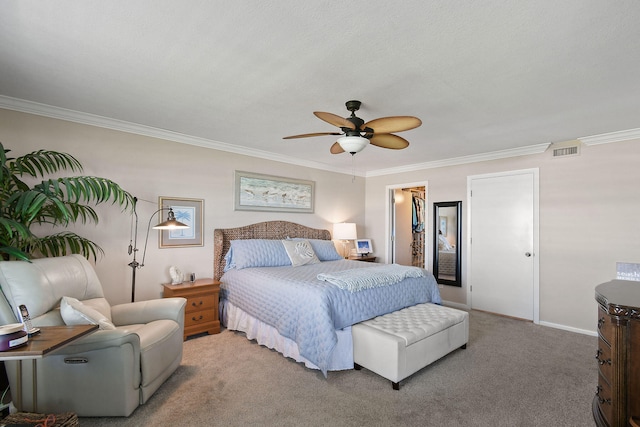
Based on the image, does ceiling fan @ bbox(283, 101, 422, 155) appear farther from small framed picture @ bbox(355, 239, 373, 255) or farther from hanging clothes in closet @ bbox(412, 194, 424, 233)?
hanging clothes in closet @ bbox(412, 194, 424, 233)

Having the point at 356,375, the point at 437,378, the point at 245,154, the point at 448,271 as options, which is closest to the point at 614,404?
the point at 437,378

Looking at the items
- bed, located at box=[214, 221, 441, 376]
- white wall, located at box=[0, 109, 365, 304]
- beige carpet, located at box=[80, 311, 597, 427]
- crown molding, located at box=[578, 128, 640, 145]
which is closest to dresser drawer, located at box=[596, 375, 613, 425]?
beige carpet, located at box=[80, 311, 597, 427]

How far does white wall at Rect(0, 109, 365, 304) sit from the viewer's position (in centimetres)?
305

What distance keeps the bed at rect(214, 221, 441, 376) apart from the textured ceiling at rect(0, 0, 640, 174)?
1654 mm

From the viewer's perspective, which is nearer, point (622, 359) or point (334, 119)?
point (622, 359)

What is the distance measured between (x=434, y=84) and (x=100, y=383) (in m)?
3.14

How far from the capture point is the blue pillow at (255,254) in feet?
13.1

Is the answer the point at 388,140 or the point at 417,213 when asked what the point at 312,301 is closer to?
the point at 388,140

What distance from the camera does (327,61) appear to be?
2064mm

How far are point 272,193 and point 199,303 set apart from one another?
1.95 metres

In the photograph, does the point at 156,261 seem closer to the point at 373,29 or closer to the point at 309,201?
the point at 309,201

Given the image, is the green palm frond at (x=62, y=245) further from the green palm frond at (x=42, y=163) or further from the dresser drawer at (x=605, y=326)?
the dresser drawer at (x=605, y=326)

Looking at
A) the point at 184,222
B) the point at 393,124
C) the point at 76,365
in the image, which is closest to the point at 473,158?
the point at 393,124

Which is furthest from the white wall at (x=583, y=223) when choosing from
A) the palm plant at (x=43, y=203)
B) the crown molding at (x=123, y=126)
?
the palm plant at (x=43, y=203)
